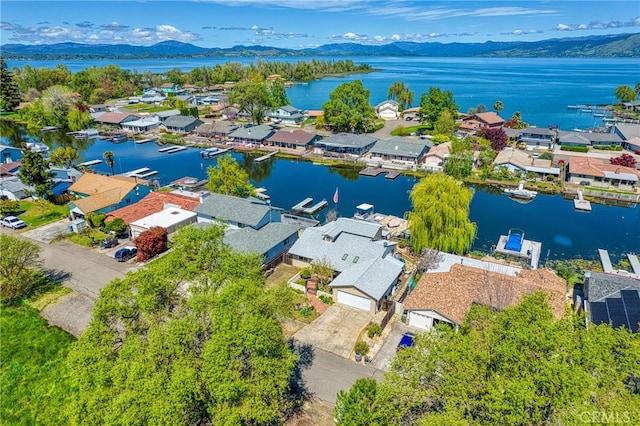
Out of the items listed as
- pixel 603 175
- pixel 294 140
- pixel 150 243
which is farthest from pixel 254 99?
pixel 603 175

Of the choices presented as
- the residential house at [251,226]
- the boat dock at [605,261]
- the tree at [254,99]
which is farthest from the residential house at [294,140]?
the boat dock at [605,261]

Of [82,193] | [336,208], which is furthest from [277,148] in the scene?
[82,193]

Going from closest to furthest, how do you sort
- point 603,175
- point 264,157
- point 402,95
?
point 603,175, point 264,157, point 402,95

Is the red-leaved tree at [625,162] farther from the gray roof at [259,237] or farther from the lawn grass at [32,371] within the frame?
the lawn grass at [32,371]

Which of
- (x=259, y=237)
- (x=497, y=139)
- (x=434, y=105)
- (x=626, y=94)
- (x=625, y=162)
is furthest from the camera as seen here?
Result: (x=626, y=94)

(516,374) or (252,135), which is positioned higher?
(516,374)

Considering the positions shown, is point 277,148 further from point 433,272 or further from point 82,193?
point 433,272

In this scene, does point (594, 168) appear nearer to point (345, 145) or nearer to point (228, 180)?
point (345, 145)

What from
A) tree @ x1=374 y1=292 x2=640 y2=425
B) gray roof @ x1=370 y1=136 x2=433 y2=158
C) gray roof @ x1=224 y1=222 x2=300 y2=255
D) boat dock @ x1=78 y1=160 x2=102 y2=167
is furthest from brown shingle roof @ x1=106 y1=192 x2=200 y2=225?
gray roof @ x1=370 y1=136 x2=433 y2=158
